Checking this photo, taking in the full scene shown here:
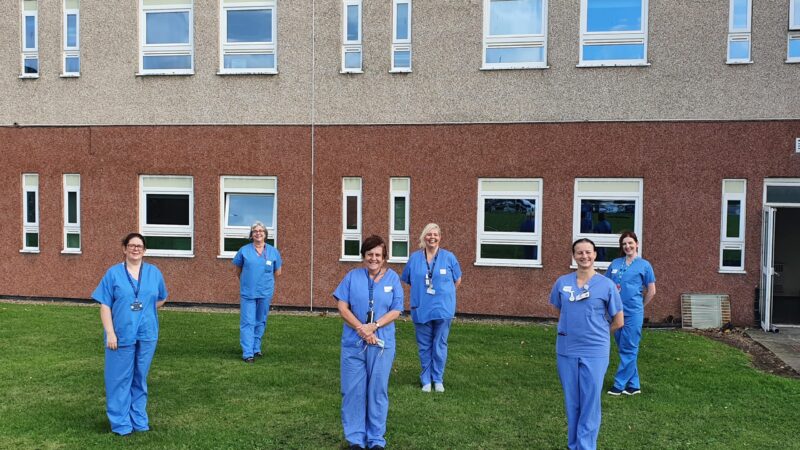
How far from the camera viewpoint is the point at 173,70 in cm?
1438

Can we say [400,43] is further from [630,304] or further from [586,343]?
[586,343]

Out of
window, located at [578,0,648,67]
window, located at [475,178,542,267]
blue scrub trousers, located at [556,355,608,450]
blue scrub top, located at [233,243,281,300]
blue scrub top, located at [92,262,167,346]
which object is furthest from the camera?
window, located at [475,178,542,267]

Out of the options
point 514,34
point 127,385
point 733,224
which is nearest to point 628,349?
point 127,385

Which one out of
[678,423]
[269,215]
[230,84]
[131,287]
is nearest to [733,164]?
[678,423]

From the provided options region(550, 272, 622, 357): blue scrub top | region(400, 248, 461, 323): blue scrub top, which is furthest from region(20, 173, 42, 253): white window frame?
region(550, 272, 622, 357): blue scrub top

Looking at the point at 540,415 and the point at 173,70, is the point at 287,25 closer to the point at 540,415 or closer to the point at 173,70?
the point at 173,70

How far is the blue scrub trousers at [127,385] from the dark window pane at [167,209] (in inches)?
336

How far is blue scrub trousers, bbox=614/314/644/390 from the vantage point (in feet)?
24.6

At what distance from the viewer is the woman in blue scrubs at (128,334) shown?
6.03m

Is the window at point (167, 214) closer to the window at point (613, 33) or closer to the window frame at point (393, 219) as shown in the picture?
the window frame at point (393, 219)

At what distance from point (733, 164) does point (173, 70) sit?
10.8 meters

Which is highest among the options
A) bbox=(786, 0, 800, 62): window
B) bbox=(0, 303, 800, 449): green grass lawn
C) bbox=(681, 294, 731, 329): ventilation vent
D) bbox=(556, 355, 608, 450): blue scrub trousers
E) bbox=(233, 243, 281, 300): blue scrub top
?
bbox=(786, 0, 800, 62): window

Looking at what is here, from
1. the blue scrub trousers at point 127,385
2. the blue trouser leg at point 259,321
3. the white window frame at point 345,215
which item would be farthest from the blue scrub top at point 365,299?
the white window frame at point 345,215

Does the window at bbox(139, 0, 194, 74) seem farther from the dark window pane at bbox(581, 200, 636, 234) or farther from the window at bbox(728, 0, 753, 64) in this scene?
the window at bbox(728, 0, 753, 64)
